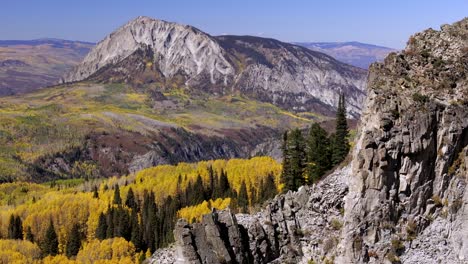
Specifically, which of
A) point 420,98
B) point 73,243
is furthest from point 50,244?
point 420,98

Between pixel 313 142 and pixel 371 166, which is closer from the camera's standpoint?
pixel 371 166

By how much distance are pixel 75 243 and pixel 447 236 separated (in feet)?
335

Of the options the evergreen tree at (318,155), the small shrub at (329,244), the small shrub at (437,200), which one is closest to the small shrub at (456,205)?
the small shrub at (437,200)

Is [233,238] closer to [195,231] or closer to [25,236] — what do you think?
[195,231]

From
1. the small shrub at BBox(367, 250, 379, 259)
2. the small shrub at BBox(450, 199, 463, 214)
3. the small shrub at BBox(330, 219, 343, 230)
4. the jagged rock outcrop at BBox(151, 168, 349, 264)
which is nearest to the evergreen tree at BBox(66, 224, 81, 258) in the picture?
the jagged rock outcrop at BBox(151, 168, 349, 264)

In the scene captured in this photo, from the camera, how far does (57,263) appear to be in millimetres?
107812

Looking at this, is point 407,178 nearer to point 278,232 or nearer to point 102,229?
point 278,232

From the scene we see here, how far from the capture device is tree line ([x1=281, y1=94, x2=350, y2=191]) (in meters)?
82.7

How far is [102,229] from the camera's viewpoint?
12938cm

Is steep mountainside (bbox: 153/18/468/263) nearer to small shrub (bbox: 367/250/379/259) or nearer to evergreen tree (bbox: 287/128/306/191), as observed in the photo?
small shrub (bbox: 367/250/379/259)

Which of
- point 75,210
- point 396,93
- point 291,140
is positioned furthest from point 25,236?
point 396,93

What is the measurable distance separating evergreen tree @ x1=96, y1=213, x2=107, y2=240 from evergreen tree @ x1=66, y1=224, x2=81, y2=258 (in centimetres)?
561

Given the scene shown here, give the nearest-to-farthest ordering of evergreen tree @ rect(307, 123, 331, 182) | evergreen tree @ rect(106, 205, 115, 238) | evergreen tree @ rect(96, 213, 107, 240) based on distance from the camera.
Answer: evergreen tree @ rect(307, 123, 331, 182)
evergreen tree @ rect(106, 205, 115, 238)
evergreen tree @ rect(96, 213, 107, 240)

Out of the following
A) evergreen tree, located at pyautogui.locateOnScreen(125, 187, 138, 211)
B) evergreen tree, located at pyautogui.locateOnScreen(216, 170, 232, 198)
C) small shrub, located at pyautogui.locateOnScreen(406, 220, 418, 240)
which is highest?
small shrub, located at pyautogui.locateOnScreen(406, 220, 418, 240)
